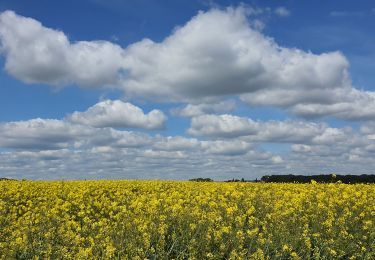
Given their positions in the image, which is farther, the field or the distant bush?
the distant bush

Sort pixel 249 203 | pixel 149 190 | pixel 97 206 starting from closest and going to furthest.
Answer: pixel 249 203 < pixel 97 206 < pixel 149 190

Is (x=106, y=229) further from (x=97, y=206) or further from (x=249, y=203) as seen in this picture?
(x=97, y=206)

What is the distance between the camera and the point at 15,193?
1834 cm

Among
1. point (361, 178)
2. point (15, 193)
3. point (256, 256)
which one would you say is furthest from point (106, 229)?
point (361, 178)

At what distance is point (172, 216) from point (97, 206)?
620cm

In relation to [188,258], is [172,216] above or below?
above

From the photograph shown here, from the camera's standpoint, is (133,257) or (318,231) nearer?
(133,257)

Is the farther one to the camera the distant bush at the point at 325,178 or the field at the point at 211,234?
the distant bush at the point at 325,178

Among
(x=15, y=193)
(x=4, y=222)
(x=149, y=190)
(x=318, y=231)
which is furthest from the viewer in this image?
(x=149, y=190)

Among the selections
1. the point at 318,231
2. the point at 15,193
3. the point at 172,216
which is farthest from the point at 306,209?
the point at 15,193

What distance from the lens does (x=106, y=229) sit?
914 cm

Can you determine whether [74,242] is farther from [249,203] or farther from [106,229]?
[249,203]

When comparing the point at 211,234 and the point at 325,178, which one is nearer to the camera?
the point at 211,234

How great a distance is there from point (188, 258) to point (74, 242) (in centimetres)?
213
